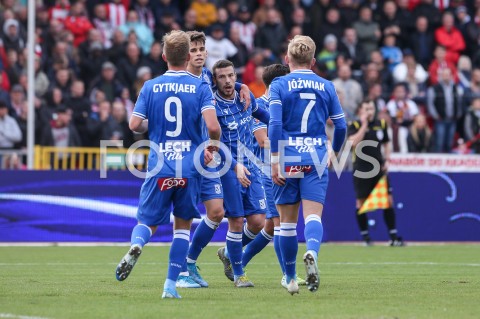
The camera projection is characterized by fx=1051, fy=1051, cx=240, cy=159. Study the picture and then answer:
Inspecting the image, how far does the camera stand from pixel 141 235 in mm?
9211

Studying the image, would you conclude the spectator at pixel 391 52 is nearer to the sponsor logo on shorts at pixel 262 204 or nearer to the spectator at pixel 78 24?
the spectator at pixel 78 24

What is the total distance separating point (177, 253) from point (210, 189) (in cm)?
110

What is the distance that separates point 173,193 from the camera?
30.8 ft

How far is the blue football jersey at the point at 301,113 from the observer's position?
32.3 ft

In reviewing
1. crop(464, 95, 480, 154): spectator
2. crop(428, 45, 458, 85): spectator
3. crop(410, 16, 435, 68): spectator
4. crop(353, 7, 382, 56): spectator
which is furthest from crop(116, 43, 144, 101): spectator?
crop(410, 16, 435, 68): spectator

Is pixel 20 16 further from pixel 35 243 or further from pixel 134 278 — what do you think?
pixel 134 278

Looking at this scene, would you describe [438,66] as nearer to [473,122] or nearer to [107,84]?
[473,122]

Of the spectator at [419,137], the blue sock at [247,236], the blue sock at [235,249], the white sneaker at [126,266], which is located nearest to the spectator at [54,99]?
the spectator at [419,137]

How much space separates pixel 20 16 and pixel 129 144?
4.25 metres

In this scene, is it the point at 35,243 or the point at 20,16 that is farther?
the point at 20,16

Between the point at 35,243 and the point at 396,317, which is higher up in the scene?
the point at 396,317

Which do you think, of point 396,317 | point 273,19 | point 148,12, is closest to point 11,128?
point 148,12

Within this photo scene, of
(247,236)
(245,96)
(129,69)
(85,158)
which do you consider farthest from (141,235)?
(129,69)

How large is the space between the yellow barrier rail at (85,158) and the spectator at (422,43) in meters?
9.85
